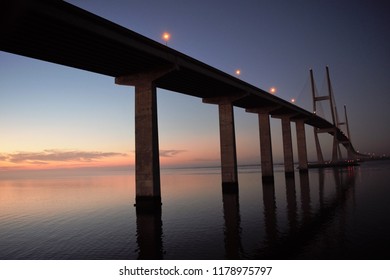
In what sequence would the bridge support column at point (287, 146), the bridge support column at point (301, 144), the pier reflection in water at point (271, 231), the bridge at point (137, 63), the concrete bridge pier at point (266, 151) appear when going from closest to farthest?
the pier reflection in water at point (271, 231) → the bridge at point (137, 63) → the concrete bridge pier at point (266, 151) → the bridge support column at point (287, 146) → the bridge support column at point (301, 144)

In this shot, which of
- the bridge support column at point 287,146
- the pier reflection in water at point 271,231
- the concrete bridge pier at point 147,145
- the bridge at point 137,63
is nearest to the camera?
the pier reflection in water at point 271,231

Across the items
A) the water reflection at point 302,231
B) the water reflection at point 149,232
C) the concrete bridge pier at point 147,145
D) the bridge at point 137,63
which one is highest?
the bridge at point 137,63

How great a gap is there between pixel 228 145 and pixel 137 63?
18.5 meters

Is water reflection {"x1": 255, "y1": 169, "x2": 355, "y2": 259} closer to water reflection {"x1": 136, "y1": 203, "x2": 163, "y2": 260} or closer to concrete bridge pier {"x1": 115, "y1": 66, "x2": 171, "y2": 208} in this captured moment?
water reflection {"x1": 136, "y1": 203, "x2": 163, "y2": 260}

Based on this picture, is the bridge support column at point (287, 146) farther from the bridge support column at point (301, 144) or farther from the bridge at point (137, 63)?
the bridge at point (137, 63)

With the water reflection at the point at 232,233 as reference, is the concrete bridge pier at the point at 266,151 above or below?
above

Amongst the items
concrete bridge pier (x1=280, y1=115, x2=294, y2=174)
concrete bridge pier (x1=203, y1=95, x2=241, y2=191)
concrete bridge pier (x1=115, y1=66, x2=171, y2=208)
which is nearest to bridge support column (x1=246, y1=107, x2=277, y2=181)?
concrete bridge pier (x1=280, y1=115, x2=294, y2=174)

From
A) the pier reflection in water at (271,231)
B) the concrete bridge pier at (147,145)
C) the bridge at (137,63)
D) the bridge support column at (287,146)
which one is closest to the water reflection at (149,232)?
the pier reflection in water at (271,231)

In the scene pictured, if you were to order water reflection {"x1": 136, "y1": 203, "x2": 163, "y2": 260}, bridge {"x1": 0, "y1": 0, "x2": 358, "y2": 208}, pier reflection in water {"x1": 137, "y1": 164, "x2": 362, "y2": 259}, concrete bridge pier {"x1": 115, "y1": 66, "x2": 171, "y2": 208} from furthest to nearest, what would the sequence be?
concrete bridge pier {"x1": 115, "y1": 66, "x2": 171, "y2": 208} < bridge {"x1": 0, "y1": 0, "x2": 358, "y2": 208} < water reflection {"x1": 136, "y1": 203, "x2": 163, "y2": 260} < pier reflection in water {"x1": 137, "y1": 164, "x2": 362, "y2": 259}

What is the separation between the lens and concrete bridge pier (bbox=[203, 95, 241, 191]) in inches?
1588

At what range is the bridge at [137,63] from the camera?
19.0 meters

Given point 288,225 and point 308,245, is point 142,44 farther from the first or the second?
point 308,245

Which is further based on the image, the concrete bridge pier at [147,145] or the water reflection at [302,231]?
the concrete bridge pier at [147,145]
